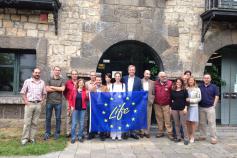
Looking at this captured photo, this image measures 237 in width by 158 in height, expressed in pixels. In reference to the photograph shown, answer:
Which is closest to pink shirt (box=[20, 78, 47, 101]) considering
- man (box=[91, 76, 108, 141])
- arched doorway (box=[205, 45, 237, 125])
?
man (box=[91, 76, 108, 141])

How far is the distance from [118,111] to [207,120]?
2446mm

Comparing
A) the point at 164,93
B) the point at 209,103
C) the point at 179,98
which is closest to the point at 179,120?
the point at 179,98

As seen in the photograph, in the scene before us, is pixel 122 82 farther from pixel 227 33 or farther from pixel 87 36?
pixel 227 33

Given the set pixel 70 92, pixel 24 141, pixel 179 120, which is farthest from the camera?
pixel 179 120

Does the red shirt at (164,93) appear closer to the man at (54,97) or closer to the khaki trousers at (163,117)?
the khaki trousers at (163,117)

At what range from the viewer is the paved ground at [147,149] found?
8.19 meters

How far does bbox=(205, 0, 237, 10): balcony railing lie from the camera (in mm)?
10901

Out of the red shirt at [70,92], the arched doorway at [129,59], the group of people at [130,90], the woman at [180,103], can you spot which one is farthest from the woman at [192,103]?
the red shirt at [70,92]

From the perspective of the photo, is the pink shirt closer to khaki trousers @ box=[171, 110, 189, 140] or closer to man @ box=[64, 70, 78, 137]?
man @ box=[64, 70, 78, 137]

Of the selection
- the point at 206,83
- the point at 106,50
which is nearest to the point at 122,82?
the point at 106,50

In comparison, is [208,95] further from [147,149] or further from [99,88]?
[99,88]

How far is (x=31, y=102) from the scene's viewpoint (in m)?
9.14

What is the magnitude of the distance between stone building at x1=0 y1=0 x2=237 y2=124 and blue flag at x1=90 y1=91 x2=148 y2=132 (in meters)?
1.32

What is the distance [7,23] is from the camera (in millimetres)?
10375
